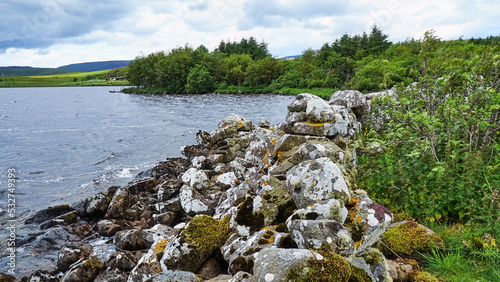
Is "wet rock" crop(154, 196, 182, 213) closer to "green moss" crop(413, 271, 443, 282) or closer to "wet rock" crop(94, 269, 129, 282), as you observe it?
"wet rock" crop(94, 269, 129, 282)

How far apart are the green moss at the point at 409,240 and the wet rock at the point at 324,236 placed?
1619 millimetres

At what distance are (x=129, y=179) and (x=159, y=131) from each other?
15.1 meters

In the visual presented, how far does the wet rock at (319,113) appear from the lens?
9258mm

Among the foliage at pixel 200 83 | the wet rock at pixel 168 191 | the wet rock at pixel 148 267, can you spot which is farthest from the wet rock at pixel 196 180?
the foliage at pixel 200 83

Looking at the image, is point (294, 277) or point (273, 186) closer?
point (294, 277)

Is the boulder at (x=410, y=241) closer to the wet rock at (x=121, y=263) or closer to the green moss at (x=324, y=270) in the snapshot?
the green moss at (x=324, y=270)

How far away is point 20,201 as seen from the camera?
14.6m

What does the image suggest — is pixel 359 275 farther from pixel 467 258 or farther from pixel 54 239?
pixel 54 239

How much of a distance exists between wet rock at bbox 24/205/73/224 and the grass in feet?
45.4

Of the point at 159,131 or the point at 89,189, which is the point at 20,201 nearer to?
the point at 89,189

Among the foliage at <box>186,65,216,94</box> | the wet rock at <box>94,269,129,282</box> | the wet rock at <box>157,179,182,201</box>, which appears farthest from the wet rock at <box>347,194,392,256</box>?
the foliage at <box>186,65,216,94</box>


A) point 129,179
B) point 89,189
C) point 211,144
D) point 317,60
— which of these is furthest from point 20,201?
point 317,60

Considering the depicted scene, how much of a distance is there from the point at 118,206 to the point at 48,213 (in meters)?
3.37

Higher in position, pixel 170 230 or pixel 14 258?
pixel 170 230
